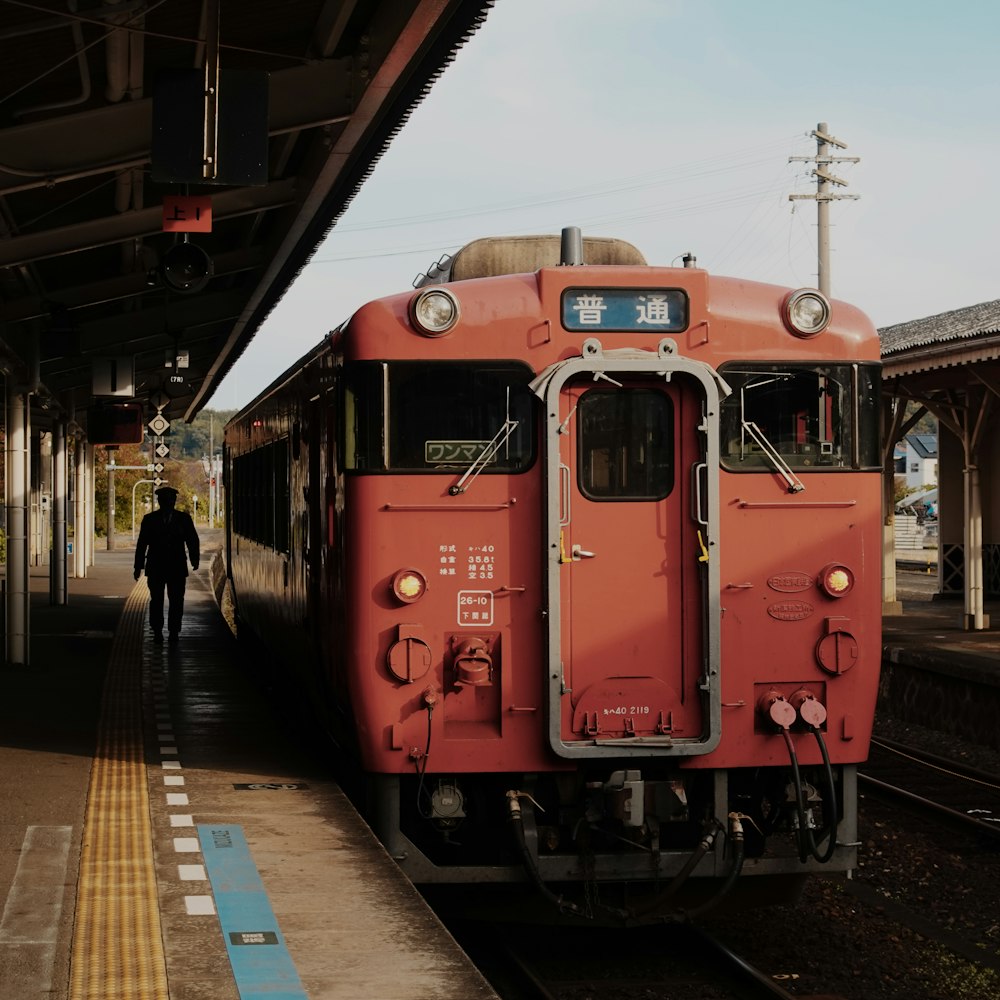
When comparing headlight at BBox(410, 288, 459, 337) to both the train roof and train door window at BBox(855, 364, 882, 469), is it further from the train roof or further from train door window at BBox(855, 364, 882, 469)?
train door window at BBox(855, 364, 882, 469)

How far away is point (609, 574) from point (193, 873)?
7.38 ft

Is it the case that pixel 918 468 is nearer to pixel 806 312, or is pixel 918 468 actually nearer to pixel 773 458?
pixel 806 312

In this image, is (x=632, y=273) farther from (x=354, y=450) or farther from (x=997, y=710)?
(x=997, y=710)

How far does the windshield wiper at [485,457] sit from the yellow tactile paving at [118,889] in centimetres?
214

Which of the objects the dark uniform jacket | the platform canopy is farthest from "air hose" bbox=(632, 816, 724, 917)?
the dark uniform jacket

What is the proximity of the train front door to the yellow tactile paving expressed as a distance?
200 cm

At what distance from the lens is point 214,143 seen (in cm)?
917

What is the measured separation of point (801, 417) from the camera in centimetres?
763

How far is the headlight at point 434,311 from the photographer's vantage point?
738cm

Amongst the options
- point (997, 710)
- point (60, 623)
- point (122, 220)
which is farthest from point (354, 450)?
point (60, 623)

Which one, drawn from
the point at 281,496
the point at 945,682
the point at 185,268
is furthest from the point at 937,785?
the point at 185,268

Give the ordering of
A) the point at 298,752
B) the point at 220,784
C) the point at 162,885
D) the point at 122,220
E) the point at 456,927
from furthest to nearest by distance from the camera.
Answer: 1. the point at 122,220
2. the point at 298,752
3. the point at 220,784
4. the point at 456,927
5. the point at 162,885

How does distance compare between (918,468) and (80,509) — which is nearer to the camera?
(80,509)

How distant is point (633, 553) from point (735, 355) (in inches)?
40.7
